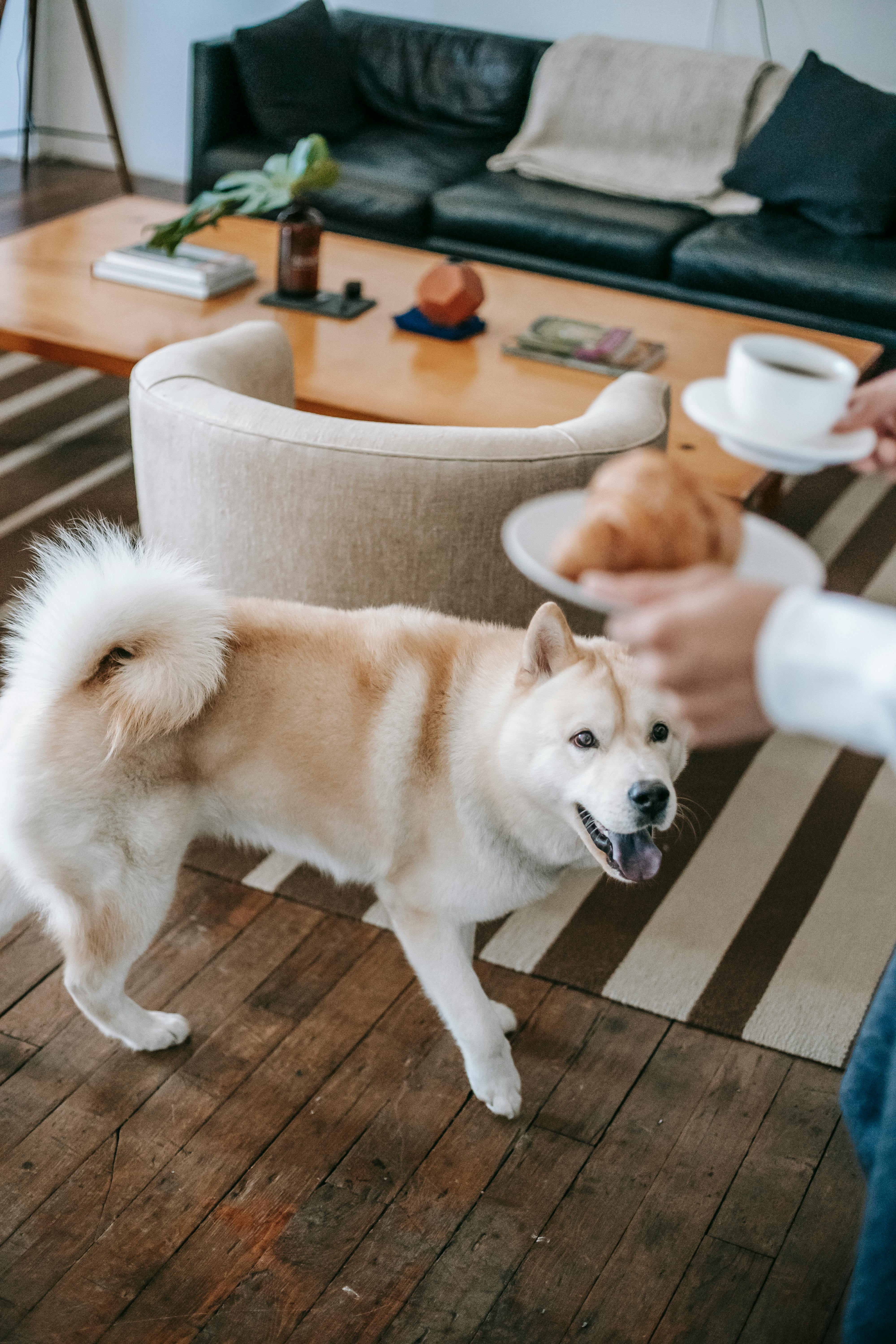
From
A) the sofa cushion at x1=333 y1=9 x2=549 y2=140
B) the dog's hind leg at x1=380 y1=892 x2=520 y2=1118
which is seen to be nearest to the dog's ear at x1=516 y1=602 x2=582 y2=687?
the dog's hind leg at x1=380 y1=892 x2=520 y2=1118

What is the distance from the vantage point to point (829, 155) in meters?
3.87

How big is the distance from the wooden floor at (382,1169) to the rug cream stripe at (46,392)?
78.8 inches

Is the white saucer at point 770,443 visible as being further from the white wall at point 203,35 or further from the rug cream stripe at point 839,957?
the white wall at point 203,35

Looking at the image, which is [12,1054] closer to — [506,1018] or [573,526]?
[506,1018]

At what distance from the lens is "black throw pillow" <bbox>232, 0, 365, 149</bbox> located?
14.5 feet

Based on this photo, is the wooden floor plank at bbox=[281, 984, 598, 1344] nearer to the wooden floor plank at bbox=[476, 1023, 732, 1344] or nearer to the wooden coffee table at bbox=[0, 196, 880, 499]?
the wooden floor plank at bbox=[476, 1023, 732, 1344]

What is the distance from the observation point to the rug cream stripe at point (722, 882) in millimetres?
1851

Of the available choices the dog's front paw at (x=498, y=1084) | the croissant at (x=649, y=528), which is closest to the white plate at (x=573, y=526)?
the croissant at (x=649, y=528)

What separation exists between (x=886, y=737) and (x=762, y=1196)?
1009mm

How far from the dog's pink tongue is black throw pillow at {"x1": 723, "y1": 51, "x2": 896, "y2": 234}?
10.1ft

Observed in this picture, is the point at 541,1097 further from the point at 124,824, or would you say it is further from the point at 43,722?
the point at 43,722

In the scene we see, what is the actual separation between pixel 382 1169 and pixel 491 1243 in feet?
0.56

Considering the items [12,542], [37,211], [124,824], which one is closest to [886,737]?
[124,824]

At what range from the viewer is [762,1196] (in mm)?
1544
